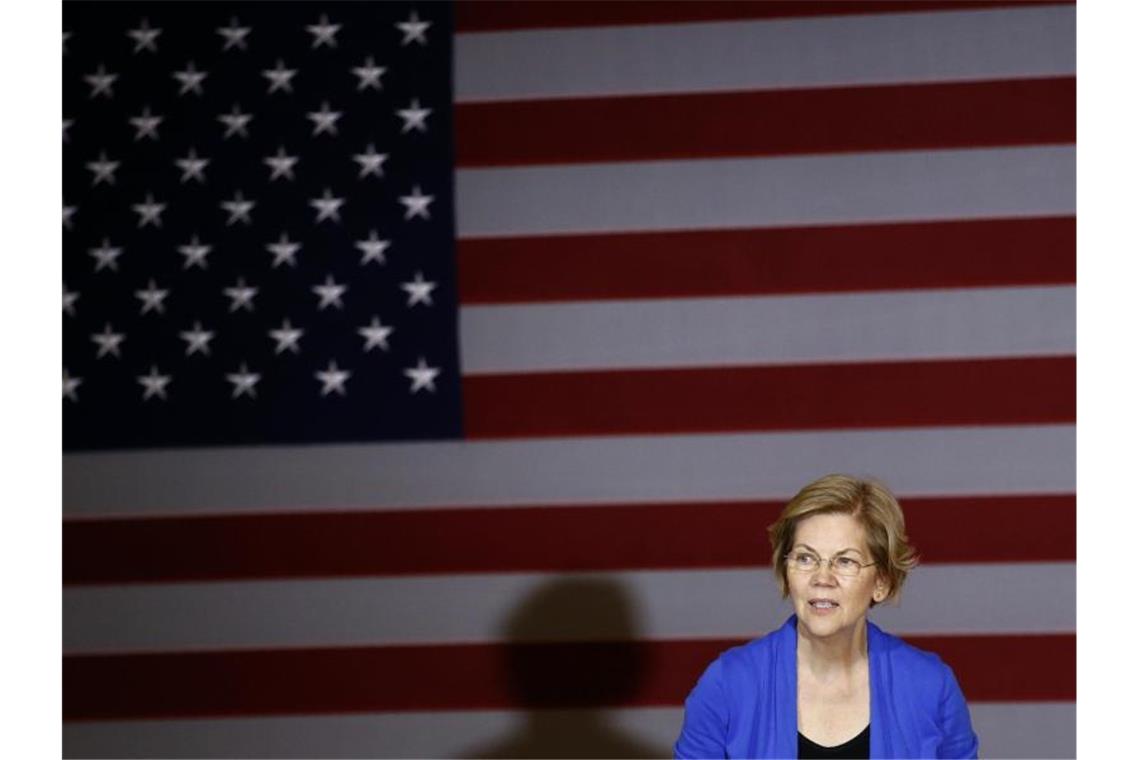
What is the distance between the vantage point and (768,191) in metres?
3.90

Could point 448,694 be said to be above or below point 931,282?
below

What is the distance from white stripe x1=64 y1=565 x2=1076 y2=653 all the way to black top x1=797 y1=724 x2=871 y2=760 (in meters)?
1.46

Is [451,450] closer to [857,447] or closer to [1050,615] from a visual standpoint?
[857,447]

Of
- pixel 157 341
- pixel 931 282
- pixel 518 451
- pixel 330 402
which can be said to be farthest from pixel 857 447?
pixel 157 341

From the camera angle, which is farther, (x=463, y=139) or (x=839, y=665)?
(x=463, y=139)

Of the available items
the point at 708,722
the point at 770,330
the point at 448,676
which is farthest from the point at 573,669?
the point at 708,722

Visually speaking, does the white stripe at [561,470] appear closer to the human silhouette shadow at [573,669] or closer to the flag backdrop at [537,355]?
the flag backdrop at [537,355]

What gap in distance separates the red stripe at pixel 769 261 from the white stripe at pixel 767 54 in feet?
1.46

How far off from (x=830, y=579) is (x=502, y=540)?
5.53 feet

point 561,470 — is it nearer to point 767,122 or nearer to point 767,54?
point 767,122

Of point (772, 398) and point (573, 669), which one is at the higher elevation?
point (772, 398)

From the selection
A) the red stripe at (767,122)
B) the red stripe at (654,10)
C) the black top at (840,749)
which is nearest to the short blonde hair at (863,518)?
the black top at (840,749)

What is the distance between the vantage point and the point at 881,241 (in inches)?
152

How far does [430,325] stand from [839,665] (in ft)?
6.18
